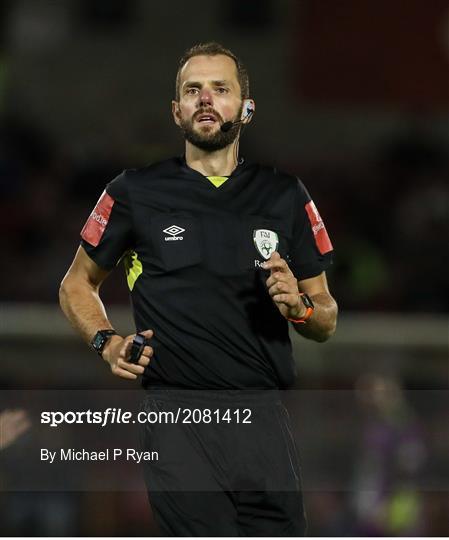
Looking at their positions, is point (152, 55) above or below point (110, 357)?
below

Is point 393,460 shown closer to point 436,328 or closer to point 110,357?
point 436,328

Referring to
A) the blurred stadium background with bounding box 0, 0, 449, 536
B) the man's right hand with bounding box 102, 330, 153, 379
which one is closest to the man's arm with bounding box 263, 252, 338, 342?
the man's right hand with bounding box 102, 330, 153, 379

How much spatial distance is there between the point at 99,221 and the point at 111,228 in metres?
0.06

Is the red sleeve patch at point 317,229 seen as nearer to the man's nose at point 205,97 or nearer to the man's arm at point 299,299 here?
the man's arm at point 299,299

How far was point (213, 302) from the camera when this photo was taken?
418 cm

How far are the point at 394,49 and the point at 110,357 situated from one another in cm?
1020

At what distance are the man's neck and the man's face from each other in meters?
0.03

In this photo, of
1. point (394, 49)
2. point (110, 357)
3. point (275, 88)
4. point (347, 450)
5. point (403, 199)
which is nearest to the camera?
point (110, 357)

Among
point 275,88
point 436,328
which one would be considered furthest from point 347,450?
point 275,88

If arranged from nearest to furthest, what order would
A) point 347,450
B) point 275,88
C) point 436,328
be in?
point 347,450 < point 436,328 < point 275,88

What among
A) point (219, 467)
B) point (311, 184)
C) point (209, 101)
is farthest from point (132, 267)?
point (311, 184)

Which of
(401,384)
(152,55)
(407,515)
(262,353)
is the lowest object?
(407,515)

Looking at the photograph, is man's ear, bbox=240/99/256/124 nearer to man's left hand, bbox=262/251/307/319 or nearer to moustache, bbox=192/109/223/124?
moustache, bbox=192/109/223/124

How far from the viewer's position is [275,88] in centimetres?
1491
